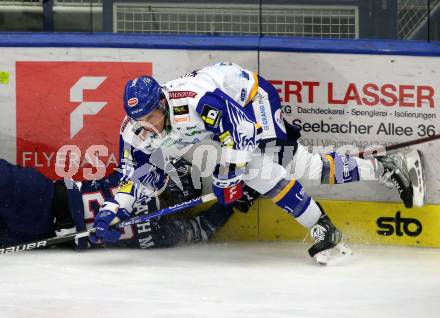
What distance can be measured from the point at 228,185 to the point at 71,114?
1.15m

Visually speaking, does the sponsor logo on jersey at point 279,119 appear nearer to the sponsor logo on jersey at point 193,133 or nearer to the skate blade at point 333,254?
the sponsor logo on jersey at point 193,133

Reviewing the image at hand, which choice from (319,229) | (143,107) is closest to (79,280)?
(143,107)

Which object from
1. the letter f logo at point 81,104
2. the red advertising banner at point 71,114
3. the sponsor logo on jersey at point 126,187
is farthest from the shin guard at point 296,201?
the letter f logo at point 81,104

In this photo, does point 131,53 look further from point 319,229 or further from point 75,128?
point 319,229

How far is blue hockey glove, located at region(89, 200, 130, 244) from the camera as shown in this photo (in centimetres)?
502

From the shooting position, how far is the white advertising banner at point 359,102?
5230 mm

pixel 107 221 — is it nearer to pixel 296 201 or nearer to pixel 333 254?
pixel 296 201

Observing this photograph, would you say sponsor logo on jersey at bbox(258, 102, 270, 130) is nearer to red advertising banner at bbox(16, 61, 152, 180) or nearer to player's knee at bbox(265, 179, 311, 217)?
player's knee at bbox(265, 179, 311, 217)

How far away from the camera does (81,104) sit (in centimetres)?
550

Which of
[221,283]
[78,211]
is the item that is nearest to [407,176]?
[221,283]

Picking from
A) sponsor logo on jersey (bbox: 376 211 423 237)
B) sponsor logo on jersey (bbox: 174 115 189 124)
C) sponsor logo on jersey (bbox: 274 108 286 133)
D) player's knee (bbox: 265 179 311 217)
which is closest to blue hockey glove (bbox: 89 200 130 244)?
sponsor logo on jersey (bbox: 174 115 189 124)

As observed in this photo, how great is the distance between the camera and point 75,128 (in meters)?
5.52

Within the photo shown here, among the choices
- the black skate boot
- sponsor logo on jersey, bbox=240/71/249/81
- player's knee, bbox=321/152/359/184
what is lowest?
the black skate boot

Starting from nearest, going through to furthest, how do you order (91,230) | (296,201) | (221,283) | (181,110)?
(221,283) < (181,110) < (296,201) < (91,230)
